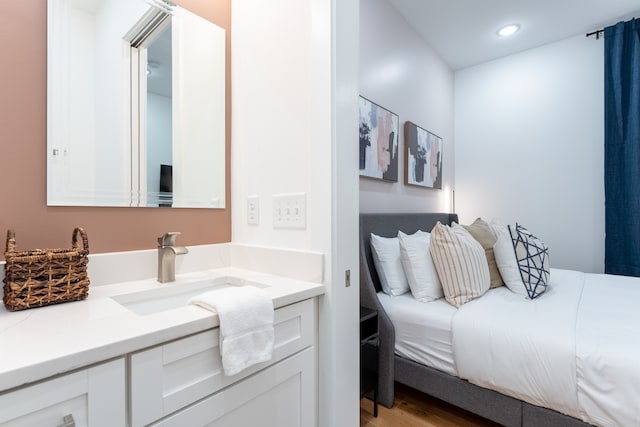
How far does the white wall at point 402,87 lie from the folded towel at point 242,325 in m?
1.46

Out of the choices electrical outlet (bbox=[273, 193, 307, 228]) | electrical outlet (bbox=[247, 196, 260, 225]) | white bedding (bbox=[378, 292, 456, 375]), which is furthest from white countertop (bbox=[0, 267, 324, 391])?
white bedding (bbox=[378, 292, 456, 375])

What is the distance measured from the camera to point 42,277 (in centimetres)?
84

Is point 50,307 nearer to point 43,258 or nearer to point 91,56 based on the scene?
point 43,258

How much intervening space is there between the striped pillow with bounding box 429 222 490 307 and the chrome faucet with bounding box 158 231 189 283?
1.36 metres

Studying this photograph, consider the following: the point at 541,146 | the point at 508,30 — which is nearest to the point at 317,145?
the point at 508,30

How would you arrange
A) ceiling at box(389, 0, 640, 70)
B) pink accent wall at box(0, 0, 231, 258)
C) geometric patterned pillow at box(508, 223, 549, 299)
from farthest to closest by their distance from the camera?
ceiling at box(389, 0, 640, 70), geometric patterned pillow at box(508, 223, 549, 299), pink accent wall at box(0, 0, 231, 258)

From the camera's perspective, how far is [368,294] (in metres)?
1.70

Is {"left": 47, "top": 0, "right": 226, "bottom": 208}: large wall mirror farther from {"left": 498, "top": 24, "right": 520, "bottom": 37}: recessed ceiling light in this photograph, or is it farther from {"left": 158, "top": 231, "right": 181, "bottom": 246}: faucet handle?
{"left": 498, "top": 24, "right": 520, "bottom": 37}: recessed ceiling light

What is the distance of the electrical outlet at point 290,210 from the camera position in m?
1.16

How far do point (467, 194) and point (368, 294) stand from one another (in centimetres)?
252

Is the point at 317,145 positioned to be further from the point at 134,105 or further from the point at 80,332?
the point at 80,332

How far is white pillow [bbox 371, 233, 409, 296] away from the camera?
1.90m

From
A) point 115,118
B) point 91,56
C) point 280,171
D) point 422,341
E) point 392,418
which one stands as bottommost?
point 392,418

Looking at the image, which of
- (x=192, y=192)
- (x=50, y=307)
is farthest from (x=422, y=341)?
(x=50, y=307)
